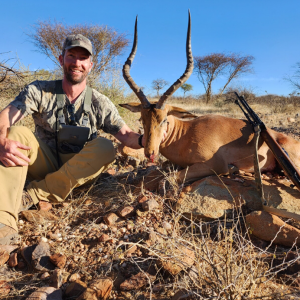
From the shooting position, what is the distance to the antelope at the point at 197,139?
12.6 feet

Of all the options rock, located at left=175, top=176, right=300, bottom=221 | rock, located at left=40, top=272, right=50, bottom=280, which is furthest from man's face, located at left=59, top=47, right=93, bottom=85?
rock, located at left=40, top=272, right=50, bottom=280

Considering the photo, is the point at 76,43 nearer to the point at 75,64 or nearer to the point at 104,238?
the point at 75,64

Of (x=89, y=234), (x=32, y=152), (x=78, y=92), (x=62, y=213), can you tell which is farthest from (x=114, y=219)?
(x=78, y=92)

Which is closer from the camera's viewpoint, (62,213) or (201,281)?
(201,281)

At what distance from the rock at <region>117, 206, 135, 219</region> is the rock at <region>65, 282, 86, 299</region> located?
107 cm

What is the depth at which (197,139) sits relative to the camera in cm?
412

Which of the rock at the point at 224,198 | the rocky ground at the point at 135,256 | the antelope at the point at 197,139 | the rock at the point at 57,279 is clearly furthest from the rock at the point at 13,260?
the antelope at the point at 197,139

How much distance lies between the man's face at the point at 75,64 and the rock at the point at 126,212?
2.08 meters

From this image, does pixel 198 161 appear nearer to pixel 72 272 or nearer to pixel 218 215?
pixel 218 215

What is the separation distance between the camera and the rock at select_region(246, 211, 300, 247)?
2.65 metres

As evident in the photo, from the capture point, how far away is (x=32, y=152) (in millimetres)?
3395

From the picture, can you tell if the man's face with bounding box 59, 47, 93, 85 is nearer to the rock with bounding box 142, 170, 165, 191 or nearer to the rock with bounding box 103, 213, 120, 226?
the rock with bounding box 142, 170, 165, 191

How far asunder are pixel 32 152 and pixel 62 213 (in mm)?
929

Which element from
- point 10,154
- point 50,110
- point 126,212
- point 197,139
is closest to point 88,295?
point 126,212
